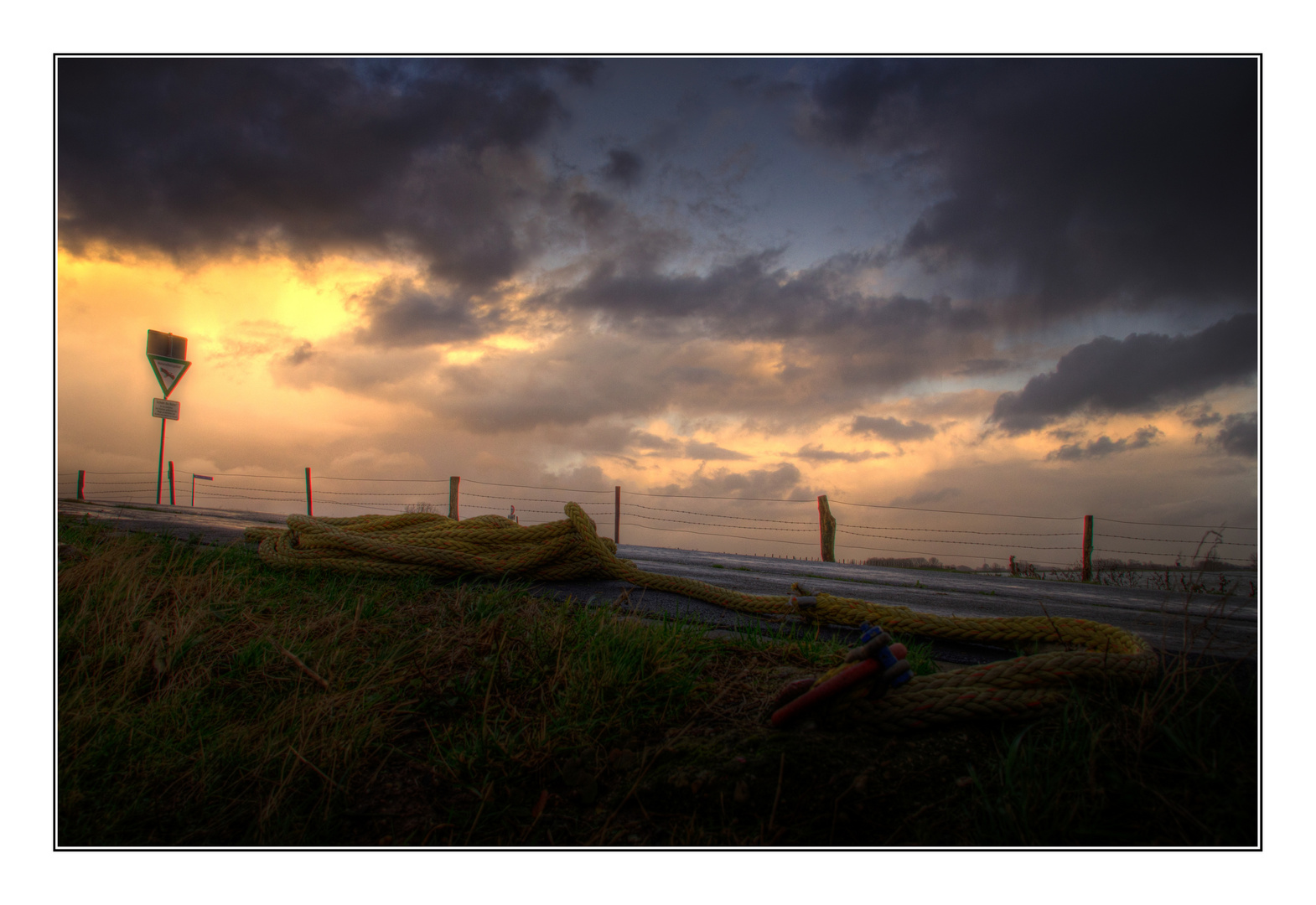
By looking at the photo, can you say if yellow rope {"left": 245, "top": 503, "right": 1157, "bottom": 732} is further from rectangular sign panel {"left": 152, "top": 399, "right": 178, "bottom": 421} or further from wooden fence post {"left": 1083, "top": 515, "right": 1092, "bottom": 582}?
rectangular sign panel {"left": 152, "top": 399, "right": 178, "bottom": 421}

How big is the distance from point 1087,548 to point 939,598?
9768 millimetres

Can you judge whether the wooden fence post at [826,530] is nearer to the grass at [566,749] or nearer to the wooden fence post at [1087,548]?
the wooden fence post at [1087,548]

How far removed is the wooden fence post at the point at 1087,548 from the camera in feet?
39.0

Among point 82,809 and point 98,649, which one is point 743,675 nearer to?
point 82,809

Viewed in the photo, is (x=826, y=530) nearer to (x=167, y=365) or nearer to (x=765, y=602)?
(x=765, y=602)

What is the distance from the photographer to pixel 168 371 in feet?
47.9

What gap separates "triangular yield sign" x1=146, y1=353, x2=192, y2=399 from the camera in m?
14.4

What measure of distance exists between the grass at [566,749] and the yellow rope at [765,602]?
0.26 feet

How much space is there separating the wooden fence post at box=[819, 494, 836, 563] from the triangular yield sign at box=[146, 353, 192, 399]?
591 inches

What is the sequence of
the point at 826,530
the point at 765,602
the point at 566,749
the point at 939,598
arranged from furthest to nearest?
1. the point at 826,530
2. the point at 939,598
3. the point at 765,602
4. the point at 566,749

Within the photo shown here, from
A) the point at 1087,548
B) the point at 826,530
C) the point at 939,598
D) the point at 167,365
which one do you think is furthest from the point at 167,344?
the point at 1087,548

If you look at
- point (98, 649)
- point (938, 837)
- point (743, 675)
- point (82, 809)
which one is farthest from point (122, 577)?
point (938, 837)

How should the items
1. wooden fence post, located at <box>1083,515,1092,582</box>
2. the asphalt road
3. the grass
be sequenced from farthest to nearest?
wooden fence post, located at <box>1083,515,1092,582</box>, the asphalt road, the grass

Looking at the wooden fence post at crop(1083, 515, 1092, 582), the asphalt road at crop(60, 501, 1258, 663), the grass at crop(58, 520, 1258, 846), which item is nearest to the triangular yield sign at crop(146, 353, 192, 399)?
the asphalt road at crop(60, 501, 1258, 663)
